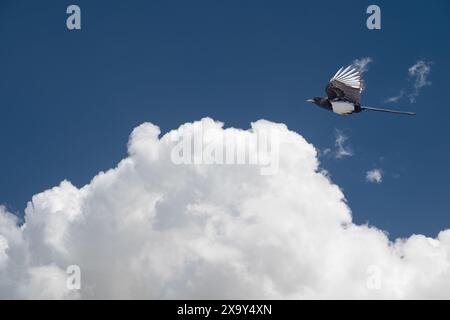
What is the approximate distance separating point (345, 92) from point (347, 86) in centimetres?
60

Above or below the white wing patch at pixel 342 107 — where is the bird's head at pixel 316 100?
above

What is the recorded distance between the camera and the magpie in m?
45.8

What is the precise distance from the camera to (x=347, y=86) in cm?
4609

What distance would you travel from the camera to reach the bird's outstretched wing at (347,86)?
45812 mm

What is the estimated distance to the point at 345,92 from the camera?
46344mm

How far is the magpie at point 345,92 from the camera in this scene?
4584 cm

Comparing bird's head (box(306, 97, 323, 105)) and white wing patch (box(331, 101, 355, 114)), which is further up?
bird's head (box(306, 97, 323, 105))
